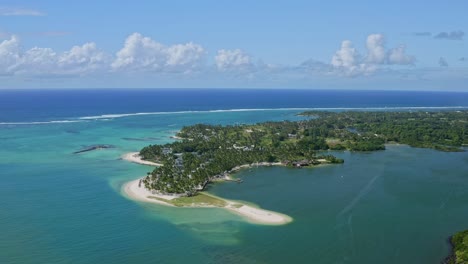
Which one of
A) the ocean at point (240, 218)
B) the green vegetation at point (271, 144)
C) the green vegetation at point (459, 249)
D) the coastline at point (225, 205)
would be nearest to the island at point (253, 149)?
the green vegetation at point (271, 144)

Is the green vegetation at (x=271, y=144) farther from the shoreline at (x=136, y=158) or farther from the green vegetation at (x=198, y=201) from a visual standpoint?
the green vegetation at (x=198, y=201)

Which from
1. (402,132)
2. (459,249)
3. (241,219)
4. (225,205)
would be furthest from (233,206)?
(402,132)

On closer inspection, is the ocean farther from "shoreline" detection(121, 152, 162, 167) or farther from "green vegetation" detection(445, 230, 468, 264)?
"shoreline" detection(121, 152, 162, 167)

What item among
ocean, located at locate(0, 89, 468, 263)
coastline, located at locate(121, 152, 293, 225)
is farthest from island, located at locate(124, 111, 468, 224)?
ocean, located at locate(0, 89, 468, 263)

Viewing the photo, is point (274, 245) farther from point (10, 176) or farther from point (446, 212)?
point (10, 176)

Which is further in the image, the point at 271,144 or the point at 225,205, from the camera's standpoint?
the point at 271,144

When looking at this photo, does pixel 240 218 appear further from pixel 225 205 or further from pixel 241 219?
pixel 225 205
